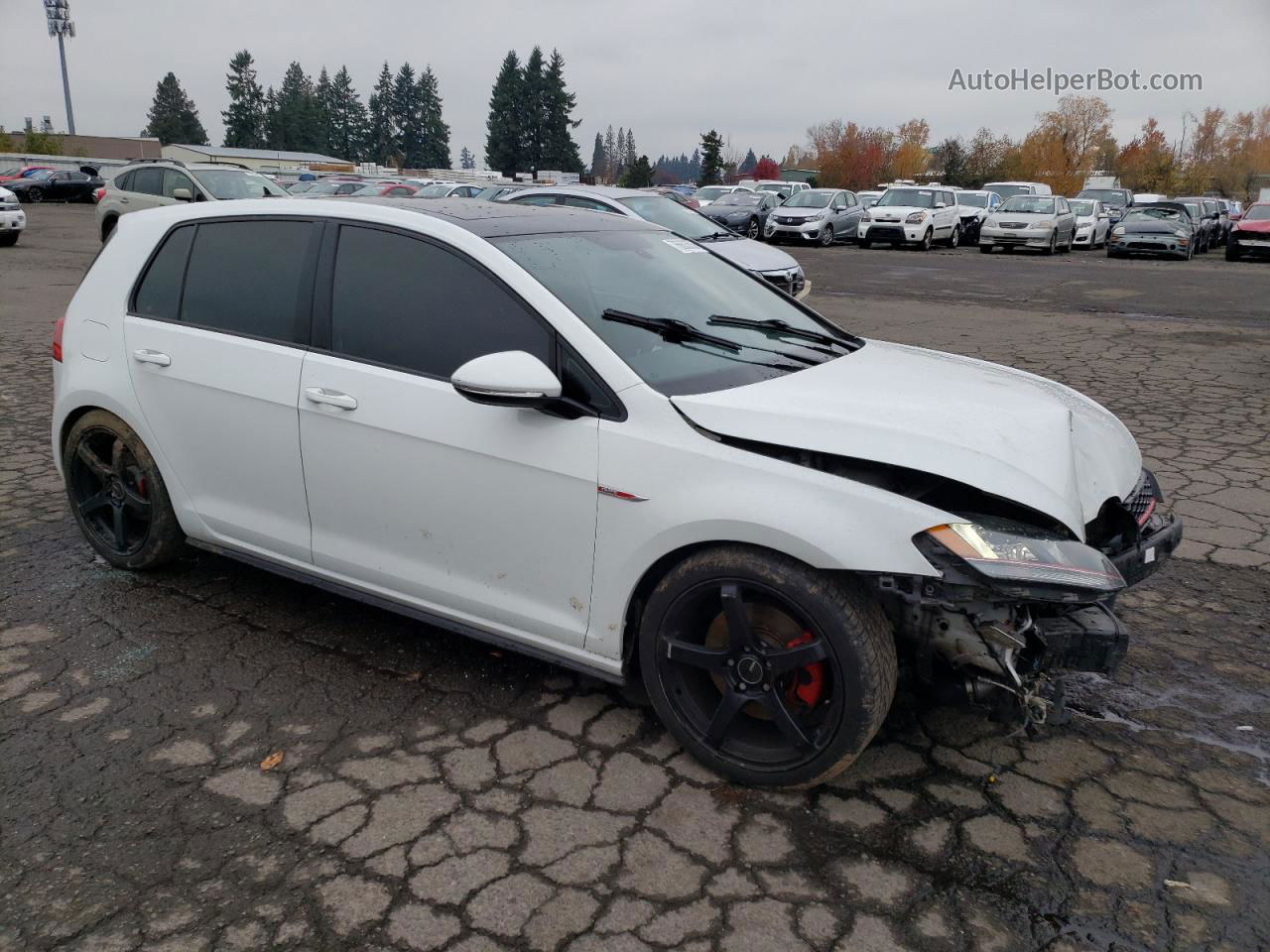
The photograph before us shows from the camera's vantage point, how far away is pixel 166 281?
410cm

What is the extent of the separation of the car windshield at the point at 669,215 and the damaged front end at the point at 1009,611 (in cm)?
934

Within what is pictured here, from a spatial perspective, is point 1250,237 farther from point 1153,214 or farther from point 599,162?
point 599,162

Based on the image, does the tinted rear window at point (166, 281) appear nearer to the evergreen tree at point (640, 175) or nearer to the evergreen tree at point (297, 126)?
the evergreen tree at point (640, 175)

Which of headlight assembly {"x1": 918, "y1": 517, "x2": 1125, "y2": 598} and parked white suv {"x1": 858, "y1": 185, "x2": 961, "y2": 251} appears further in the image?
parked white suv {"x1": 858, "y1": 185, "x2": 961, "y2": 251}

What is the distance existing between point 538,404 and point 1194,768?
2.33 metres

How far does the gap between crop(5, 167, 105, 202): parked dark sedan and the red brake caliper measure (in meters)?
46.8

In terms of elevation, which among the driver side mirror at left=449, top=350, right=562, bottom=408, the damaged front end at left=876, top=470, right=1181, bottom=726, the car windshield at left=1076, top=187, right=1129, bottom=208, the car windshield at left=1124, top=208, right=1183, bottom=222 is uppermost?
the car windshield at left=1076, top=187, right=1129, bottom=208

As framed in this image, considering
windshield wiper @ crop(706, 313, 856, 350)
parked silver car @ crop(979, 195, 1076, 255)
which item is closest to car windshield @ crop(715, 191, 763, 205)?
parked silver car @ crop(979, 195, 1076, 255)

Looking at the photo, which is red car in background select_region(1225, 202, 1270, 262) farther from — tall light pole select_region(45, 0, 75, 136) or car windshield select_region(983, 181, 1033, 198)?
tall light pole select_region(45, 0, 75, 136)

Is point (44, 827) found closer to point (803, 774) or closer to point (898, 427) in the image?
point (803, 774)

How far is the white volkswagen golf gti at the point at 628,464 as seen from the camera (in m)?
2.70

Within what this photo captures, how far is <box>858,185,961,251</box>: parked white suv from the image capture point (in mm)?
26594

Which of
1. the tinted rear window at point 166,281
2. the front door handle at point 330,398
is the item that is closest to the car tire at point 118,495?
the tinted rear window at point 166,281

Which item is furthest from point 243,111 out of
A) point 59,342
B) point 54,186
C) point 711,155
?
point 59,342
